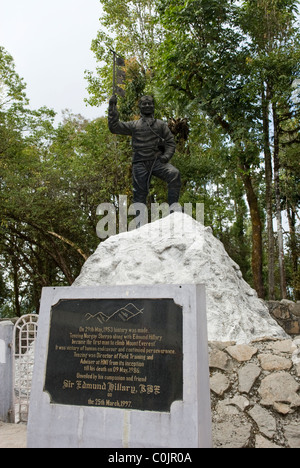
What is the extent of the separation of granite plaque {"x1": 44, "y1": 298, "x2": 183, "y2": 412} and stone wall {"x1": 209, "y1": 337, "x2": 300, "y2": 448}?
3.15 feet

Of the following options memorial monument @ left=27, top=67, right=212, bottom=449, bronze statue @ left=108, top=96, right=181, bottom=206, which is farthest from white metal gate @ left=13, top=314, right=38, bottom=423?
bronze statue @ left=108, top=96, right=181, bottom=206

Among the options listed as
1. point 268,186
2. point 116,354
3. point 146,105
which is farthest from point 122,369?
point 268,186

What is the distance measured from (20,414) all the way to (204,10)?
39.3 feet

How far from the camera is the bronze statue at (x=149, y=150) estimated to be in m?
8.19

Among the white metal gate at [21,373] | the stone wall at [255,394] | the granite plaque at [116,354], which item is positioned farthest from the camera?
the white metal gate at [21,373]

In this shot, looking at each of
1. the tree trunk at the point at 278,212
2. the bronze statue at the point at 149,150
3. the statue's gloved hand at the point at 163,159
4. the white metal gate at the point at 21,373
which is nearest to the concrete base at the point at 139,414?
the white metal gate at the point at 21,373

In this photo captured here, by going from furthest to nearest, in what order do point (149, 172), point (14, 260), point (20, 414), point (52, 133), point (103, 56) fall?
point (103, 56) → point (14, 260) → point (52, 133) → point (149, 172) → point (20, 414)

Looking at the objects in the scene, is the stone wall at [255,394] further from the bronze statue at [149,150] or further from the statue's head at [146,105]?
the statue's head at [146,105]

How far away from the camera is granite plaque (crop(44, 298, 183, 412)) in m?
2.88

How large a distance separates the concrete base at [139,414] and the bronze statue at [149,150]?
17.0ft

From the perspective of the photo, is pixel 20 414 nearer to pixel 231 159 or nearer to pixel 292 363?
pixel 292 363

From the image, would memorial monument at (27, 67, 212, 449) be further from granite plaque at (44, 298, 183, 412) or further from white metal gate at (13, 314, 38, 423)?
white metal gate at (13, 314, 38, 423)

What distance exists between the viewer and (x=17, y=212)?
14.0m
